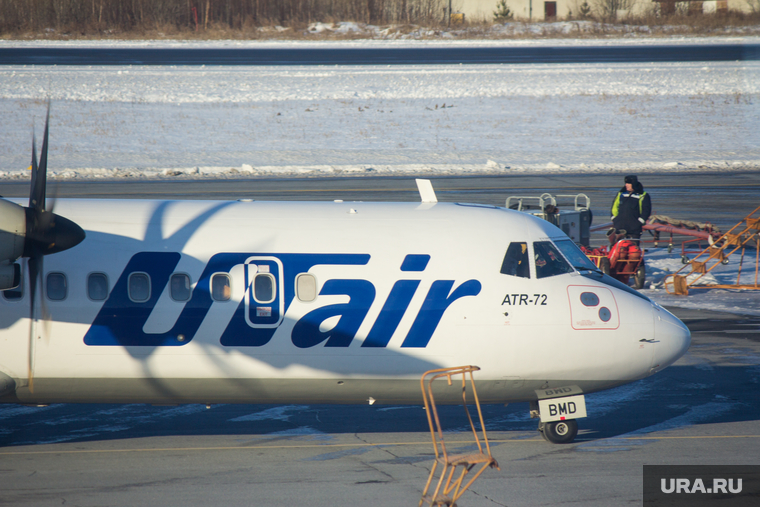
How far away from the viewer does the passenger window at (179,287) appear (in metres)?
9.79

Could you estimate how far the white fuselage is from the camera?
976 centimetres

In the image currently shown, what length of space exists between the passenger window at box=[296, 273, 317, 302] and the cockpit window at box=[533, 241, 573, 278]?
3.08m

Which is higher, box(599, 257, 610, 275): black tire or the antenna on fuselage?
the antenna on fuselage

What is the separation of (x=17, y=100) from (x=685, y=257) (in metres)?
40.0

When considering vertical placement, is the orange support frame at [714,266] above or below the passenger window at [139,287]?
below

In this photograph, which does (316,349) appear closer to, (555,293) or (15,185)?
(555,293)

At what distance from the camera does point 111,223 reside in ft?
33.0

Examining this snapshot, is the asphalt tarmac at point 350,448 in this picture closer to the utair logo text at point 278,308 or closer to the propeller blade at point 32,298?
the propeller blade at point 32,298

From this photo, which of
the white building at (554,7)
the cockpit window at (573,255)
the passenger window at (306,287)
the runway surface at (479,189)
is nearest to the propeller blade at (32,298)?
the passenger window at (306,287)

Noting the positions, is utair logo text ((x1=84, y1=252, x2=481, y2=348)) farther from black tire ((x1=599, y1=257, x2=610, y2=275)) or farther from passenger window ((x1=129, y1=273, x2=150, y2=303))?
black tire ((x1=599, y1=257, x2=610, y2=275))

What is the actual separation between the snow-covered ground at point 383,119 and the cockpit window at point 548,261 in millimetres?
25762

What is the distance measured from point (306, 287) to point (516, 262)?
2904mm

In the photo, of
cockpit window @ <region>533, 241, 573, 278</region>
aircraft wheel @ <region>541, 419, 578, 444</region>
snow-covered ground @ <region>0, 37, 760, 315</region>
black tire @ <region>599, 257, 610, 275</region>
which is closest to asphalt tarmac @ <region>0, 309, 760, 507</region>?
aircraft wheel @ <region>541, 419, 578, 444</region>

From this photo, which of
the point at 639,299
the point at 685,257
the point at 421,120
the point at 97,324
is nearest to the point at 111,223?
the point at 97,324
